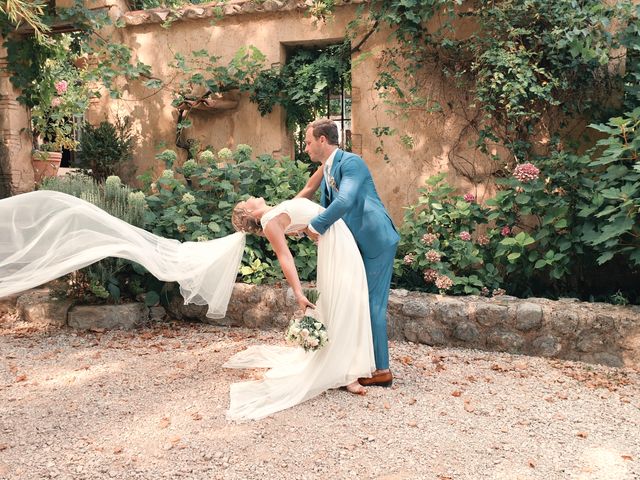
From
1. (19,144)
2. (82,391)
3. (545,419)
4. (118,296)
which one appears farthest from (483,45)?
(19,144)

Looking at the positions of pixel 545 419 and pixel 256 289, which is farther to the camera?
pixel 256 289

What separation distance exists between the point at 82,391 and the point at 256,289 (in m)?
1.80

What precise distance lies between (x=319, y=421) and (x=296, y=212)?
1213 millimetres

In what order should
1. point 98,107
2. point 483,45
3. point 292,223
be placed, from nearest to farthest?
1. point 292,223
2. point 483,45
3. point 98,107

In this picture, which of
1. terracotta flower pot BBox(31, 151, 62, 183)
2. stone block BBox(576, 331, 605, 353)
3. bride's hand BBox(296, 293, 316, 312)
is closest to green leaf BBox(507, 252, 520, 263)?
stone block BBox(576, 331, 605, 353)

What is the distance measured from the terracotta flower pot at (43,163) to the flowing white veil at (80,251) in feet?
10.4

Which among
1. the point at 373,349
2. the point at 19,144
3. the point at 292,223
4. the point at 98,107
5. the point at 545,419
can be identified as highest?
the point at 98,107

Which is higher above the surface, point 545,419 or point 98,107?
point 98,107

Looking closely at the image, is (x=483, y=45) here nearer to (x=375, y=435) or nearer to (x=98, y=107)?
(x=375, y=435)

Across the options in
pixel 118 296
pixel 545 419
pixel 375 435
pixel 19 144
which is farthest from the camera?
pixel 19 144

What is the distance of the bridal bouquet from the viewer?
3.25 metres

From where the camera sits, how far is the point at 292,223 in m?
3.46

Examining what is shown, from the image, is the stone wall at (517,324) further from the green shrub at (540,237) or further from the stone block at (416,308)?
the green shrub at (540,237)

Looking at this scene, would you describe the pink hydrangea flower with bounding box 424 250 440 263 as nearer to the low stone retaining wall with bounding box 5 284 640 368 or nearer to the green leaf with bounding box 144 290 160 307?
the low stone retaining wall with bounding box 5 284 640 368
